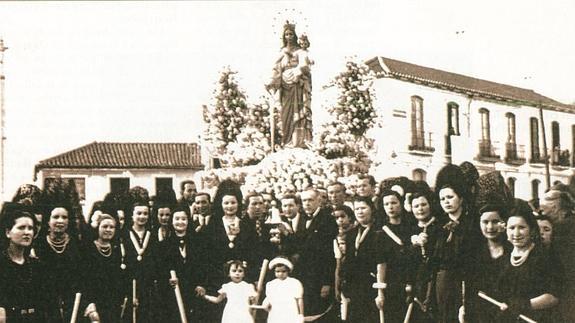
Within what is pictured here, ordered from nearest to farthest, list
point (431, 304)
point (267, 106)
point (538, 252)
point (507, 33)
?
point (538, 252)
point (431, 304)
point (507, 33)
point (267, 106)

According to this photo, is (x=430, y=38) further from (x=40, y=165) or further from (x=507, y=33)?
(x=40, y=165)

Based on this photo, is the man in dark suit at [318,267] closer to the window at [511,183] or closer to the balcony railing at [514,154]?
the window at [511,183]

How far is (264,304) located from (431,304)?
38.6 inches

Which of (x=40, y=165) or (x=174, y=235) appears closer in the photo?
(x=174, y=235)

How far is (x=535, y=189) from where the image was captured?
183 inches

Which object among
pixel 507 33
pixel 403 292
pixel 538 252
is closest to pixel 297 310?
pixel 403 292

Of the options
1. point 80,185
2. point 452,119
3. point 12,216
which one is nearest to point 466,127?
point 452,119

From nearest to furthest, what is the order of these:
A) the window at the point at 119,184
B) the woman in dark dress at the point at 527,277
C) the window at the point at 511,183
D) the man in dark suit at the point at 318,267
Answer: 1. the woman in dark dress at the point at 527,277
2. the man in dark suit at the point at 318,267
3. the window at the point at 511,183
4. the window at the point at 119,184

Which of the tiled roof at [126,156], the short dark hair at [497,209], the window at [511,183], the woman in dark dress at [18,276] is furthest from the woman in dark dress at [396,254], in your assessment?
the woman in dark dress at [18,276]

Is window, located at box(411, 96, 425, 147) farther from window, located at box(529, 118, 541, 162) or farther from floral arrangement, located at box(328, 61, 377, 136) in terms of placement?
window, located at box(529, 118, 541, 162)

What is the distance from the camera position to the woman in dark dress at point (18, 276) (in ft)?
12.9

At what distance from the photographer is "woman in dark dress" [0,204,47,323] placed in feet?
12.9

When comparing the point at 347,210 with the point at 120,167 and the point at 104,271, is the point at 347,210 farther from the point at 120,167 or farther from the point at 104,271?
the point at 120,167

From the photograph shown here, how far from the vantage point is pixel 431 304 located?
14.0ft
